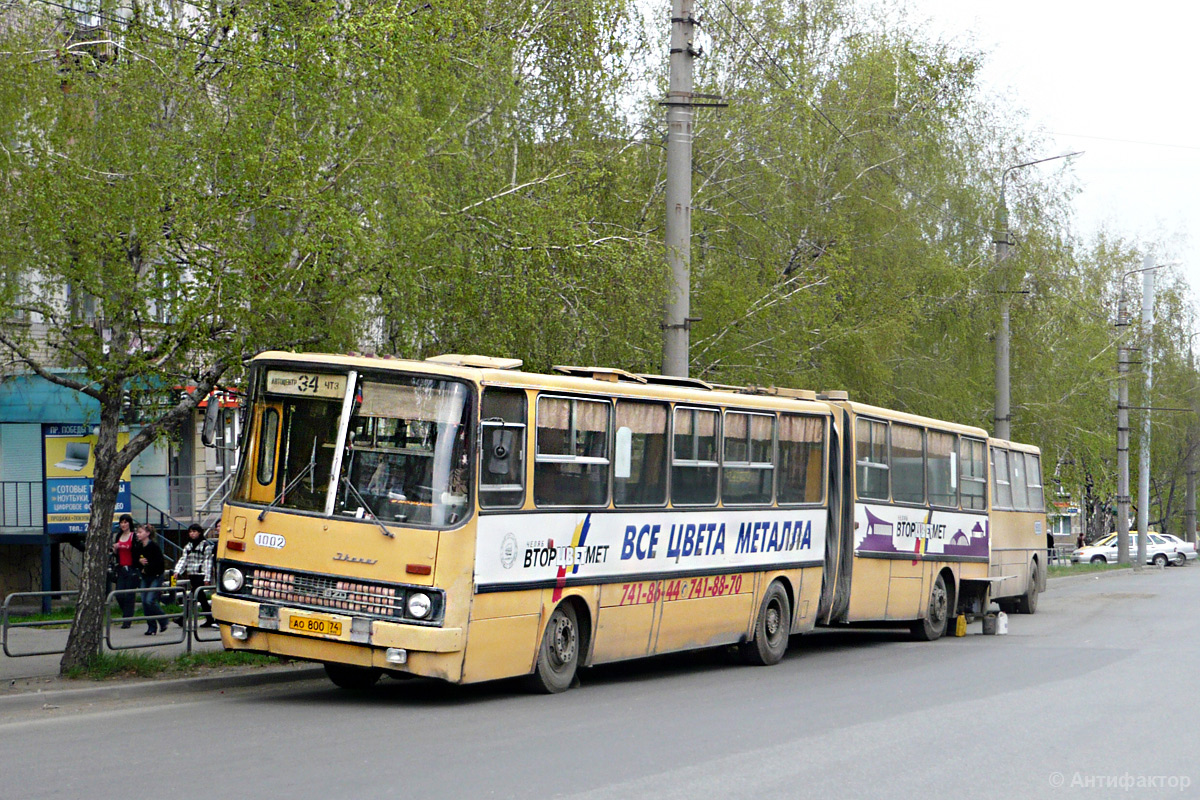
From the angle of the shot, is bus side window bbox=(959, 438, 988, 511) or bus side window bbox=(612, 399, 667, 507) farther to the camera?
bus side window bbox=(959, 438, 988, 511)

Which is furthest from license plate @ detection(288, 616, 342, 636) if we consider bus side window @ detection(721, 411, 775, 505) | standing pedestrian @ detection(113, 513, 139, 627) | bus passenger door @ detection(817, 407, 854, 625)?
standing pedestrian @ detection(113, 513, 139, 627)

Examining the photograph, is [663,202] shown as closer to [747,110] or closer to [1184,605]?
[747,110]

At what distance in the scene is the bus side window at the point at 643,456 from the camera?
48.8 feet

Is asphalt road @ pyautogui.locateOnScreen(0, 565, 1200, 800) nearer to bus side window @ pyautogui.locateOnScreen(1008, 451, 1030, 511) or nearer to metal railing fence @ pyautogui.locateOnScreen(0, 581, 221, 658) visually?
metal railing fence @ pyautogui.locateOnScreen(0, 581, 221, 658)

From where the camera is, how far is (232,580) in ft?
42.2

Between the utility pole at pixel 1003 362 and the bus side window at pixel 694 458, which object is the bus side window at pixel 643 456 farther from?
the utility pole at pixel 1003 362

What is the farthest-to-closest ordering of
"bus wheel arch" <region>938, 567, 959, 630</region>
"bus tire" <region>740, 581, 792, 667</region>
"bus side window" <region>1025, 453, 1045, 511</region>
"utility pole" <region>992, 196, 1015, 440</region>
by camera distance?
1. "utility pole" <region>992, 196, 1015, 440</region>
2. "bus side window" <region>1025, 453, 1045, 511</region>
3. "bus wheel arch" <region>938, 567, 959, 630</region>
4. "bus tire" <region>740, 581, 792, 667</region>

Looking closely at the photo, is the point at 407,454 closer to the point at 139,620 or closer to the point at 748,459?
the point at 139,620

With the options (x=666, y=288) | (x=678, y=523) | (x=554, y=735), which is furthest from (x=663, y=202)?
(x=554, y=735)

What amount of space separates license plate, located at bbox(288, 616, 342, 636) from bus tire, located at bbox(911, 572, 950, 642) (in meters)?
11.8

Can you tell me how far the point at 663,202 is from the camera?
1086 inches

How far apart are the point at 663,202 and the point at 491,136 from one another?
625 cm

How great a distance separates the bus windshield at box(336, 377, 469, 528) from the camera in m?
12.6

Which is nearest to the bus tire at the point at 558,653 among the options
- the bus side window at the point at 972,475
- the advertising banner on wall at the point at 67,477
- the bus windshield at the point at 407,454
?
the bus windshield at the point at 407,454
